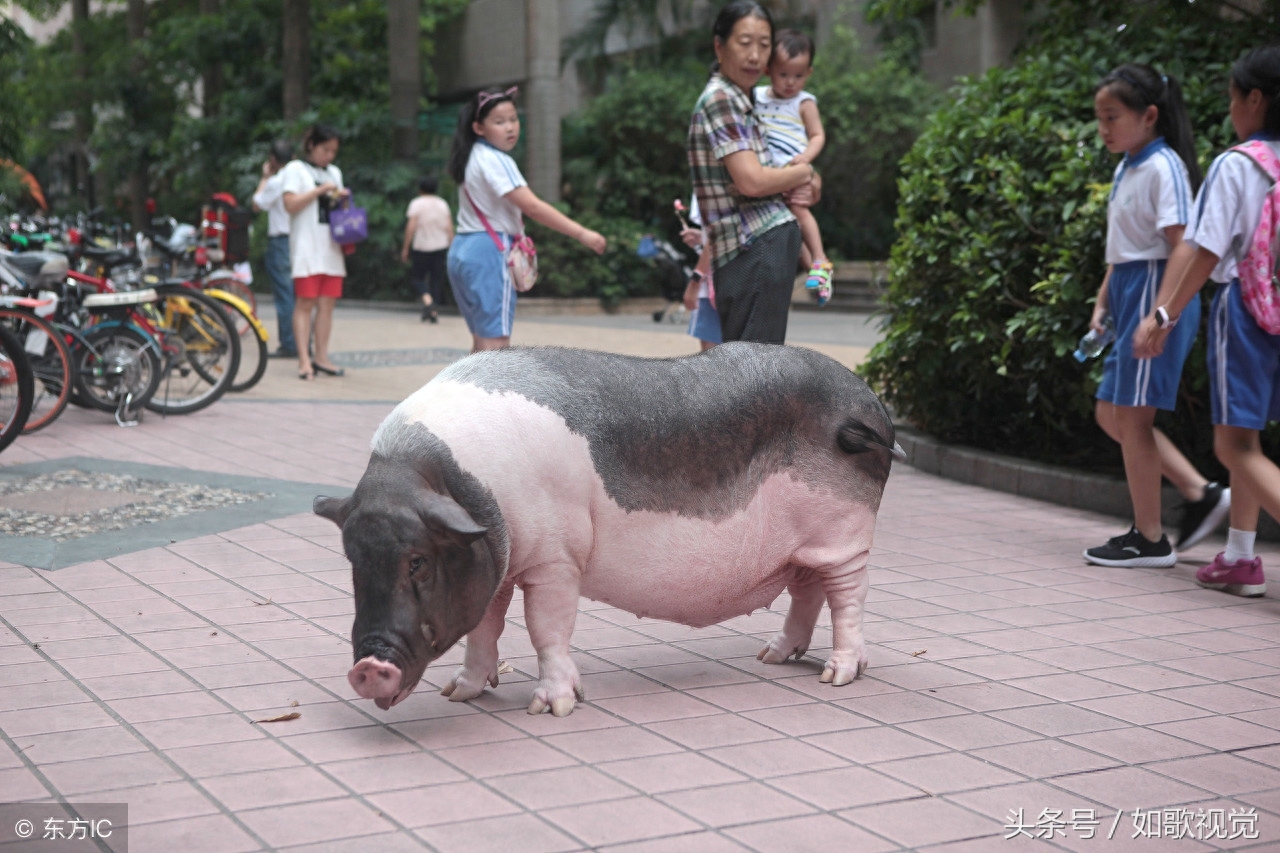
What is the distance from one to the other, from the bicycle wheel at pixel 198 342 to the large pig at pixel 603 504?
21.2 ft

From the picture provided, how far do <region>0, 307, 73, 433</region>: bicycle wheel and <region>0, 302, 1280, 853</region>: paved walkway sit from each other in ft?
8.97

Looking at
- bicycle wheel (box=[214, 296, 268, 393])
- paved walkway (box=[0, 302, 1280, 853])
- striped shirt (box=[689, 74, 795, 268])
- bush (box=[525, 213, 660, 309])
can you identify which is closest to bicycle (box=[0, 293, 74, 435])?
bicycle wheel (box=[214, 296, 268, 393])

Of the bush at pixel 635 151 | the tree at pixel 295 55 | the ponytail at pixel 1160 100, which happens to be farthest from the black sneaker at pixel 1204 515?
the tree at pixel 295 55

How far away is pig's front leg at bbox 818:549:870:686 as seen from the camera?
4.30 metres

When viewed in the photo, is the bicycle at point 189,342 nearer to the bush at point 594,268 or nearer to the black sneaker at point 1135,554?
the black sneaker at point 1135,554

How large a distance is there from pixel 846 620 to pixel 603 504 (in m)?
0.93

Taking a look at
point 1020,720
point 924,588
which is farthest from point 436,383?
point 924,588

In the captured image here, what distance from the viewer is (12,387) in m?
8.05

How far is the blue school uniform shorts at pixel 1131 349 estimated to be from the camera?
5.73 m

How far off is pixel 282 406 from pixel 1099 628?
6937mm

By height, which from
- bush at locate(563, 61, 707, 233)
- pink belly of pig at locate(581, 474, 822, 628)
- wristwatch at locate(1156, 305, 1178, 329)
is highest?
bush at locate(563, 61, 707, 233)

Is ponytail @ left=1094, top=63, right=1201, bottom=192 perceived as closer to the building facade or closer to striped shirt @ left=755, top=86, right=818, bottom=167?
striped shirt @ left=755, top=86, right=818, bottom=167

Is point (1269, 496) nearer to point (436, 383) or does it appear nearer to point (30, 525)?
point (436, 383)

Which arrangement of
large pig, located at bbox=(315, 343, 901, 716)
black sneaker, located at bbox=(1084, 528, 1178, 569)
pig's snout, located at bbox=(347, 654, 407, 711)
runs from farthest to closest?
black sneaker, located at bbox=(1084, 528, 1178, 569), large pig, located at bbox=(315, 343, 901, 716), pig's snout, located at bbox=(347, 654, 407, 711)
